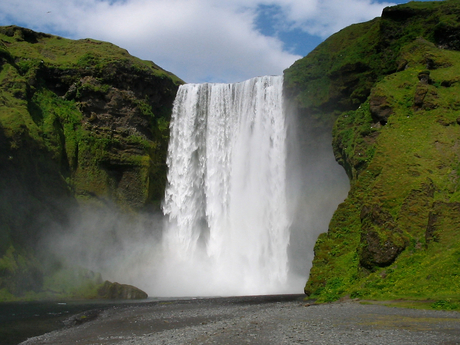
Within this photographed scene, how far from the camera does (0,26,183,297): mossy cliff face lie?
3544 centimetres

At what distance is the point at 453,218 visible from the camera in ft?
60.8

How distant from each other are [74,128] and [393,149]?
1210 inches

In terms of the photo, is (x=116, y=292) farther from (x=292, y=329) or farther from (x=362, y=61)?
(x=362, y=61)

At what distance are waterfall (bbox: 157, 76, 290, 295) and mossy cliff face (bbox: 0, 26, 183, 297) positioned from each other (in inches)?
109

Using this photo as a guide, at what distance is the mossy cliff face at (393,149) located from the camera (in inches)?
725

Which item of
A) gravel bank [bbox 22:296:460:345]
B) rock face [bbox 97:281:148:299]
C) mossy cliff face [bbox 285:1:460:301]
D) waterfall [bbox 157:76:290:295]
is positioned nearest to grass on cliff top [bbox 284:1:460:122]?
mossy cliff face [bbox 285:1:460:301]

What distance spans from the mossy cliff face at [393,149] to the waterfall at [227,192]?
4.80m

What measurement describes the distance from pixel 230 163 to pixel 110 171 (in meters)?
11.8

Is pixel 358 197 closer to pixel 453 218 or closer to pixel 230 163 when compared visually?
pixel 453 218

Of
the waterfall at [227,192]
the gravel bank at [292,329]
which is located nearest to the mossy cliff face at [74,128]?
the waterfall at [227,192]

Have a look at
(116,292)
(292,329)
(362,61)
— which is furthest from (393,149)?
(116,292)

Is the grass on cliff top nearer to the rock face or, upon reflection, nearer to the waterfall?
the waterfall

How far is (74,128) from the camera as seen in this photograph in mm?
43812

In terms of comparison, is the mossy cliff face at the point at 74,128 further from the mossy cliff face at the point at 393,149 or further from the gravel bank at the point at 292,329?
the gravel bank at the point at 292,329
